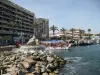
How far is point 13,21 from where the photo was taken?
13312 centimetres

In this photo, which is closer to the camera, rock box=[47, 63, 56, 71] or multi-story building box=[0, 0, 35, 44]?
rock box=[47, 63, 56, 71]

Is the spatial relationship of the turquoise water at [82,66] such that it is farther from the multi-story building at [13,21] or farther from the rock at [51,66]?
the multi-story building at [13,21]

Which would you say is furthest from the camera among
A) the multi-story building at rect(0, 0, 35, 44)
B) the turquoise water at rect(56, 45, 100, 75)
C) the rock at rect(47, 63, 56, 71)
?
the multi-story building at rect(0, 0, 35, 44)

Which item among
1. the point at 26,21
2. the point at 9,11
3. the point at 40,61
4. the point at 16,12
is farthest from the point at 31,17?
the point at 40,61

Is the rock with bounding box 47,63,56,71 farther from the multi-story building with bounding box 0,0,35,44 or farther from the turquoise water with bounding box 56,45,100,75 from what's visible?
the multi-story building with bounding box 0,0,35,44

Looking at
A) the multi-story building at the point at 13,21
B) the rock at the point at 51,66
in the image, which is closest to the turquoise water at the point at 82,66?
the rock at the point at 51,66

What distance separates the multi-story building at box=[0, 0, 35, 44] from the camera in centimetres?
11861

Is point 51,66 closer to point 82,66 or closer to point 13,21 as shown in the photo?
point 82,66

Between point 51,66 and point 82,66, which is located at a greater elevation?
point 51,66

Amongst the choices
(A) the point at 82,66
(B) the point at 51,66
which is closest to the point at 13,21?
(A) the point at 82,66

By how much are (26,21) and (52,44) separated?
38.9 m

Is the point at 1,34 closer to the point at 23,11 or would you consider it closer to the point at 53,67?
the point at 23,11

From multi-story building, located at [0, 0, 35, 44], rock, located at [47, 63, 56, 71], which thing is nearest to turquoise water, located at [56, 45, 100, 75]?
rock, located at [47, 63, 56, 71]

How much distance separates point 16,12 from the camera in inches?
5522
